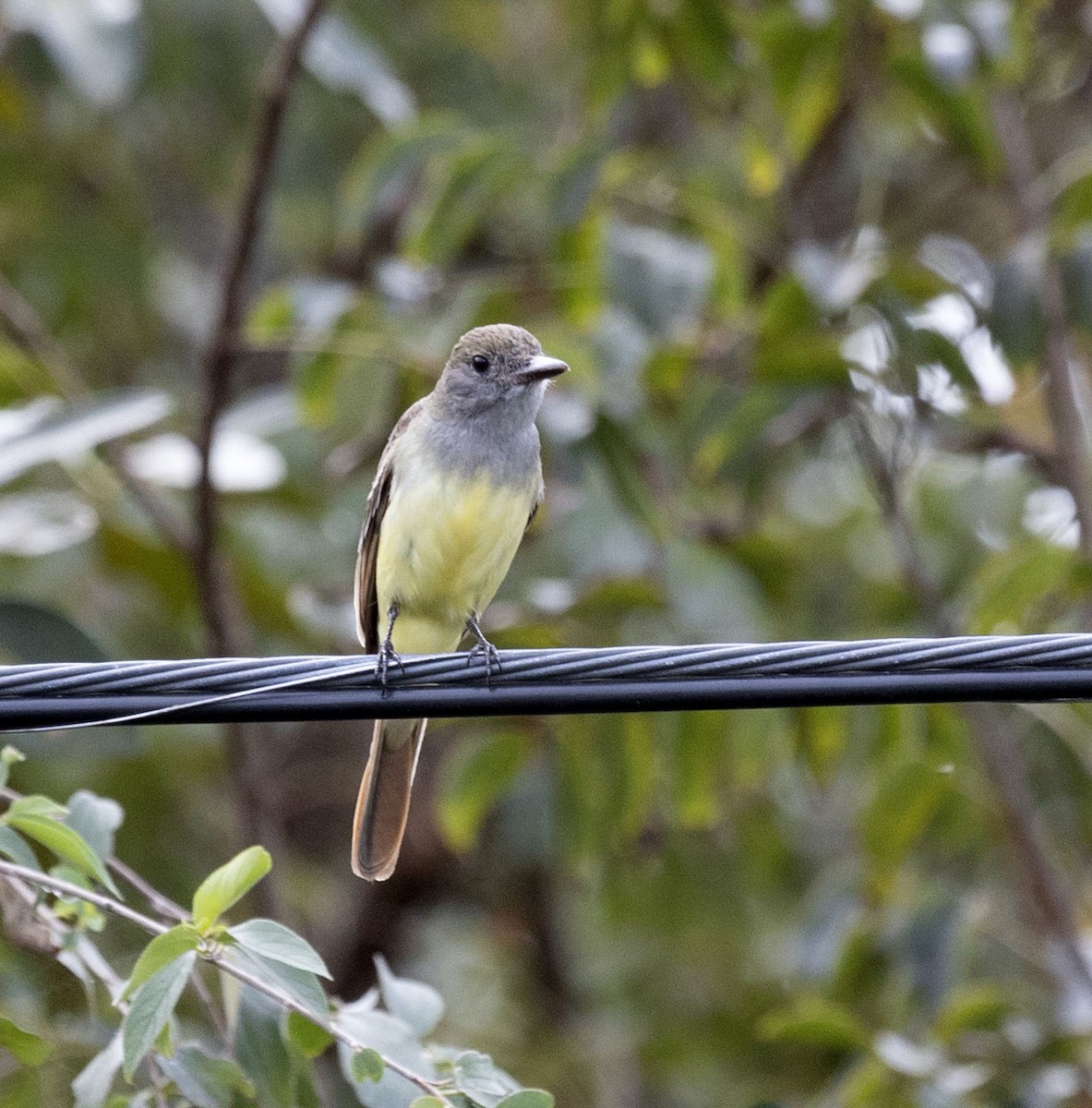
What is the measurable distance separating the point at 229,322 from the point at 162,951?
9.36 ft

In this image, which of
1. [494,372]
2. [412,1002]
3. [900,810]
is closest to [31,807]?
[412,1002]

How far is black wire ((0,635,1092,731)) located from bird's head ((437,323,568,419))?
1.87m

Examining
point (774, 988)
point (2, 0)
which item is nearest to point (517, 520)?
point (2, 0)

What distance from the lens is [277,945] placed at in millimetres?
2738

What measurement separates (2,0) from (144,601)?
227cm

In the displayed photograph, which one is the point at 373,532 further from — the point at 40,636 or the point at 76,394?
the point at 76,394

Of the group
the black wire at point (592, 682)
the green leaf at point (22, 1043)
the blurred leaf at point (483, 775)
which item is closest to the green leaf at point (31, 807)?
the black wire at point (592, 682)

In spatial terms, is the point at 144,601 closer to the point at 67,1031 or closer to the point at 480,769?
the point at 480,769

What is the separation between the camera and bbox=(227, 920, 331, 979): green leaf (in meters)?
2.71

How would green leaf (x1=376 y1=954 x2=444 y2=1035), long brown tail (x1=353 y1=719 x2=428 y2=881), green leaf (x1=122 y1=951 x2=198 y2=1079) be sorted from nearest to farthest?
green leaf (x1=122 y1=951 x2=198 y2=1079), green leaf (x1=376 y1=954 x2=444 y2=1035), long brown tail (x1=353 y1=719 x2=428 y2=881)

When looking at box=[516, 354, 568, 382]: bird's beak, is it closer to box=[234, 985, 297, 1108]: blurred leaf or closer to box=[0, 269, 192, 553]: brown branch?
box=[0, 269, 192, 553]: brown branch

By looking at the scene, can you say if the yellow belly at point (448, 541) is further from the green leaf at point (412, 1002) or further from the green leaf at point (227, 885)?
the green leaf at point (227, 885)

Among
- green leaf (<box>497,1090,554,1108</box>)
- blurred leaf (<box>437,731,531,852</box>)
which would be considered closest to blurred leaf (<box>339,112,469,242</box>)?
Result: blurred leaf (<box>437,731,531,852</box>)

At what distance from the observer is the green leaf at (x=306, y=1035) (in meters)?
3.20
